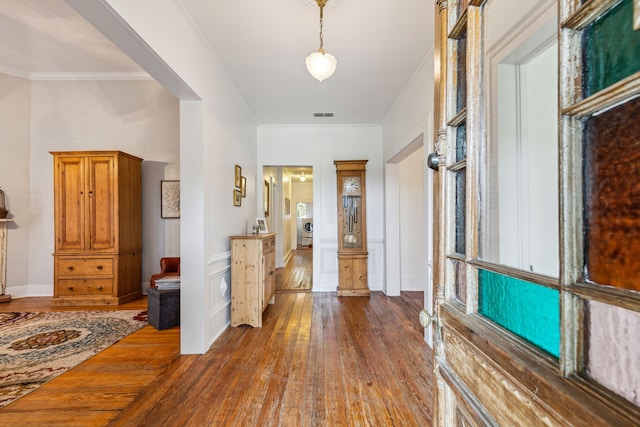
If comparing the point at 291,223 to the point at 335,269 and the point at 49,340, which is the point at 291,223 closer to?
the point at 335,269

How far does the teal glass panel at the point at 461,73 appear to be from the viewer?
782 millimetres

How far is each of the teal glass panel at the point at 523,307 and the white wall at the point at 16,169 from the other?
6188 millimetres

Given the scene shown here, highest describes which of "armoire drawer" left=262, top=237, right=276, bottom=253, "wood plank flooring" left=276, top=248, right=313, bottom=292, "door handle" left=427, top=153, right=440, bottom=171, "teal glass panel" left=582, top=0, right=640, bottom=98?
"teal glass panel" left=582, top=0, right=640, bottom=98

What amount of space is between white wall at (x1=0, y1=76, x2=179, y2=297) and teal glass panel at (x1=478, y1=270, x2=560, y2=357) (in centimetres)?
488

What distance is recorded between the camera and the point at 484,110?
690 mm

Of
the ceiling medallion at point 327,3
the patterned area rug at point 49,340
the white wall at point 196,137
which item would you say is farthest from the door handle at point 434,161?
the patterned area rug at point 49,340

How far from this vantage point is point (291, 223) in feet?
35.8

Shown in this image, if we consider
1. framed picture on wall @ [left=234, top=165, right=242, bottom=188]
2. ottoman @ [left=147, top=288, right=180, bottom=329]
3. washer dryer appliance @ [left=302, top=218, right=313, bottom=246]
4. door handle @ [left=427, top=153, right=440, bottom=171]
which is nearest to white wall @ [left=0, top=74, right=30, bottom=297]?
ottoman @ [left=147, top=288, right=180, bottom=329]

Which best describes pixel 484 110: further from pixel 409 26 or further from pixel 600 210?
pixel 409 26

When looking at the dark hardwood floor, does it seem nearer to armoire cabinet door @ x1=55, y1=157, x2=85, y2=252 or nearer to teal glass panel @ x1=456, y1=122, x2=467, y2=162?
teal glass panel @ x1=456, y1=122, x2=467, y2=162

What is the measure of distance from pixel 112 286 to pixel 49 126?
2.89 meters

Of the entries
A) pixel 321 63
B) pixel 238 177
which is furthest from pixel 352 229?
pixel 321 63

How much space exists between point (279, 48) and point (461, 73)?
249 centimetres

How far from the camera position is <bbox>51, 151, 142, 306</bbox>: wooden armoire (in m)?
4.05
